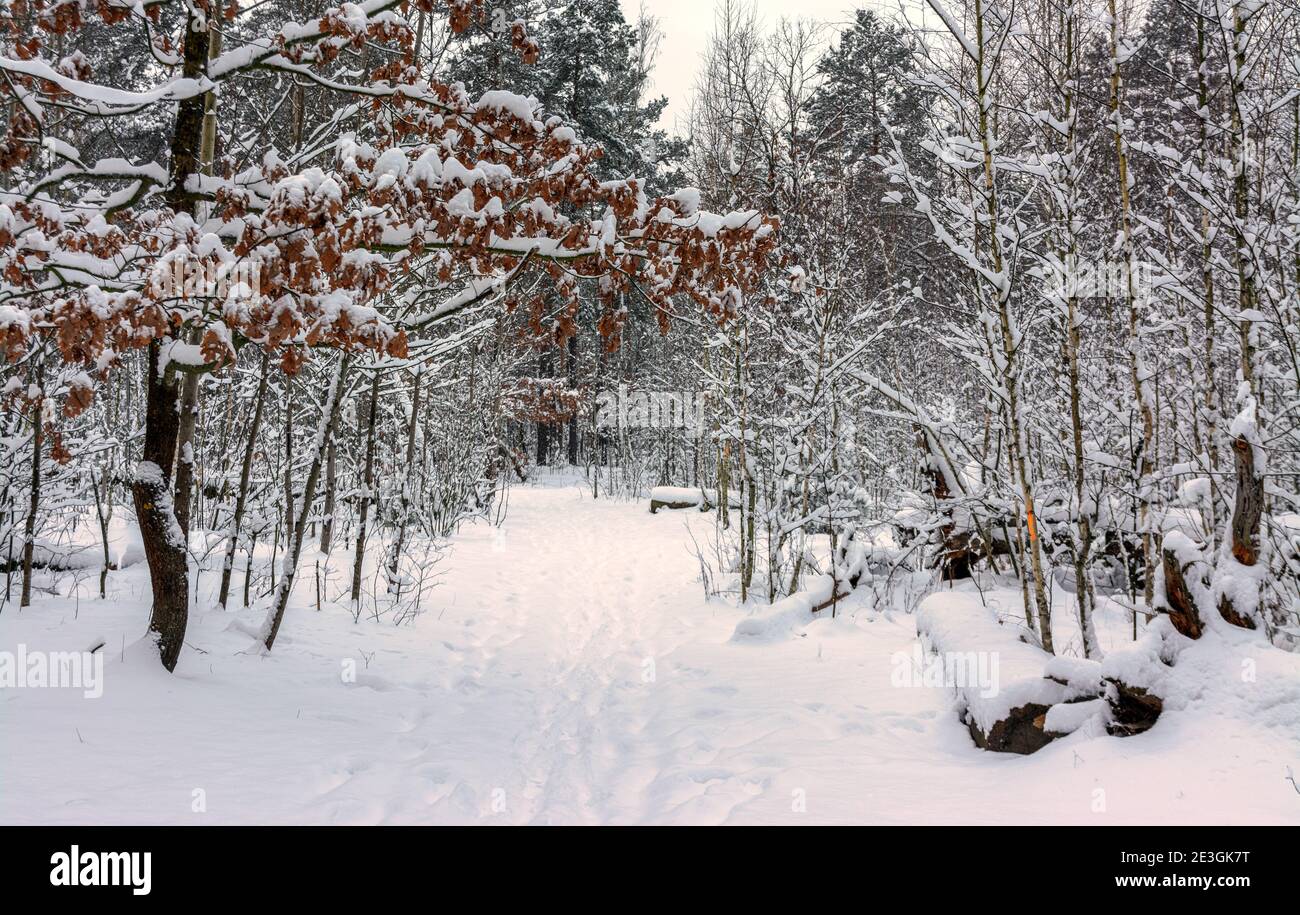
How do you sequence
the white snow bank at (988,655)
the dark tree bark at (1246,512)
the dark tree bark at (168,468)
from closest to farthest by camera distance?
1. the dark tree bark at (1246,512)
2. the white snow bank at (988,655)
3. the dark tree bark at (168,468)

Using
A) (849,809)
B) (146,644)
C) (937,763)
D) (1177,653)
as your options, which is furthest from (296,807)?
(1177,653)

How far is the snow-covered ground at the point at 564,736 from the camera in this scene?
290 cm

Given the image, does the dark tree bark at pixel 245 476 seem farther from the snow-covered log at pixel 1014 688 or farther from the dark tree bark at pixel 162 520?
the snow-covered log at pixel 1014 688

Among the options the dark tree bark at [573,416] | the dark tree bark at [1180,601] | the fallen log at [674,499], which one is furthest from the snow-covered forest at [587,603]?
the dark tree bark at [573,416]

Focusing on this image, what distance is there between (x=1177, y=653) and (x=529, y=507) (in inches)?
637

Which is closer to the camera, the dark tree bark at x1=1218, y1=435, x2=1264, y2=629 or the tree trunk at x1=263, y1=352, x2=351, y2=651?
the dark tree bark at x1=1218, y1=435, x2=1264, y2=629

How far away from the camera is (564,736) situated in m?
4.42

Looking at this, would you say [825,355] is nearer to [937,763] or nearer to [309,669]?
[937,763]

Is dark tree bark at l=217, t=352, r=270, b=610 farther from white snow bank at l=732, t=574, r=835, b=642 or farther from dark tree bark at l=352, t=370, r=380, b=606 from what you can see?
white snow bank at l=732, t=574, r=835, b=642

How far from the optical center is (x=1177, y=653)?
3488 millimetres

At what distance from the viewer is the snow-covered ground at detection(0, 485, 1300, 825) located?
2.90m

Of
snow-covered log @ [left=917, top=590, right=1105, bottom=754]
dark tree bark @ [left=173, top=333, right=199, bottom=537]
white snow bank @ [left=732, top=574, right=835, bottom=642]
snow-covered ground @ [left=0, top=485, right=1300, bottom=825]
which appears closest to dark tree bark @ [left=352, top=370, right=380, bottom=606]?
snow-covered ground @ [left=0, top=485, right=1300, bottom=825]
